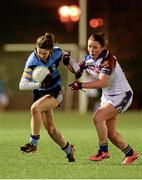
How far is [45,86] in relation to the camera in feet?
37.9

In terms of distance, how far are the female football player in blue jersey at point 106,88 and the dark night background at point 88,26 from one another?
19.8 meters

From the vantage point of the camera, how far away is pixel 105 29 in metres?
32.1

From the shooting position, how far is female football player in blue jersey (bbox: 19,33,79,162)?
11352mm

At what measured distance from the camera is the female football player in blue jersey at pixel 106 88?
37.2ft

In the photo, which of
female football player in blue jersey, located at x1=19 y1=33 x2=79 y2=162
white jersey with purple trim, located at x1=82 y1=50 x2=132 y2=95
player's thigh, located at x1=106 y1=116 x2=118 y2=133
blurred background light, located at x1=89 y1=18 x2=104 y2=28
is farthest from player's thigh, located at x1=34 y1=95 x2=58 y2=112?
blurred background light, located at x1=89 y1=18 x2=104 y2=28

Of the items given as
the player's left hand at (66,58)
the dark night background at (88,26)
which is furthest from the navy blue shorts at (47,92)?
the dark night background at (88,26)

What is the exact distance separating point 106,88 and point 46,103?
2.48 feet

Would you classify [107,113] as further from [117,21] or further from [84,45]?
[117,21]

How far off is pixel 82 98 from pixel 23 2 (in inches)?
247

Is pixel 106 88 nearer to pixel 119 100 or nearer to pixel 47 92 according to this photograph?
pixel 119 100

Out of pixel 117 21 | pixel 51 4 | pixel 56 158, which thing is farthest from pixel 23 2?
pixel 56 158

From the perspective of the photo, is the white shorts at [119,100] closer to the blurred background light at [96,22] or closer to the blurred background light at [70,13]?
the blurred background light at [70,13]

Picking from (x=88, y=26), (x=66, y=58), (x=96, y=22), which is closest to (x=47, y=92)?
(x=66, y=58)

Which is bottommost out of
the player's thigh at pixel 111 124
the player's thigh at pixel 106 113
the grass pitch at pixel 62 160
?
the grass pitch at pixel 62 160
